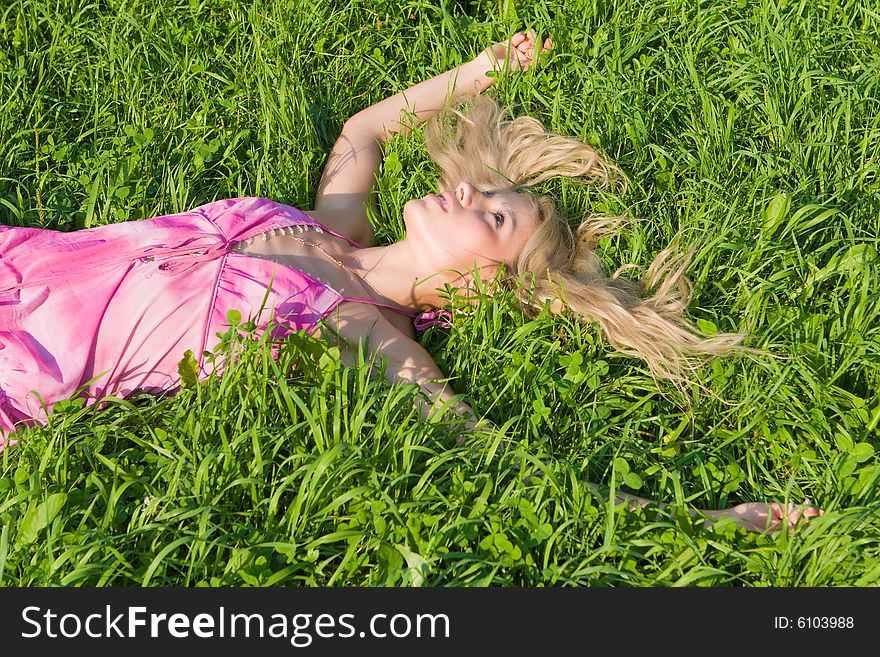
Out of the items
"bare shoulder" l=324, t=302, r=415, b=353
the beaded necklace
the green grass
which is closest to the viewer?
the green grass

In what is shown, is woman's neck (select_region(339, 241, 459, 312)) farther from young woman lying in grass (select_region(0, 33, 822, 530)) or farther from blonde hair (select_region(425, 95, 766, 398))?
blonde hair (select_region(425, 95, 766, 398))

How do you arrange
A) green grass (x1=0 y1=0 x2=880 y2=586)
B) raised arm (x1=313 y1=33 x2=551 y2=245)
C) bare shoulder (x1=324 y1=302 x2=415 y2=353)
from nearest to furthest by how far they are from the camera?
green grass (x1=0 y1=0 x2=880 y2=586)
bare shoulder (x1=324 y1=302 x2=415 y2=353)
raised arm (x1=313 y1=33 x2=551 y2=245)

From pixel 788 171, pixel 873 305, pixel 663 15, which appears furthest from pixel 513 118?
pixel 873 305

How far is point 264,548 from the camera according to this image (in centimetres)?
257

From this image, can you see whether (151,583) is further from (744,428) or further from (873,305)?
(873,305)

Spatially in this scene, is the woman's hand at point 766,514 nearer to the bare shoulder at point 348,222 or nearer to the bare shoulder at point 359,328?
the bare shoulder at point 359,328

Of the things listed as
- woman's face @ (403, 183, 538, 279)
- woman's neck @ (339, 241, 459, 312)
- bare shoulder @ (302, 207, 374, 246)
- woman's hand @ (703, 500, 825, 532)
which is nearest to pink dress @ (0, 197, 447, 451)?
woman's neck @ (339, 241, 459, 312)

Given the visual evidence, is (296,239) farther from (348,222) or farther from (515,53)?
(515,53)

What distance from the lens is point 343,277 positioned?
3410 millimetres

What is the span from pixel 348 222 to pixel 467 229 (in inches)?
28.0

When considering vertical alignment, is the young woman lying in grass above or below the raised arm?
below

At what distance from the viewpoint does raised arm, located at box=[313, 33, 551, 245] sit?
392cm

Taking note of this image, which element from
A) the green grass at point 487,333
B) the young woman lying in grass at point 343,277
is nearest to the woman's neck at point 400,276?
the young woman lying in grass at point 343,277

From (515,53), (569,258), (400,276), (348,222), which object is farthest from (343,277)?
(515,53)
